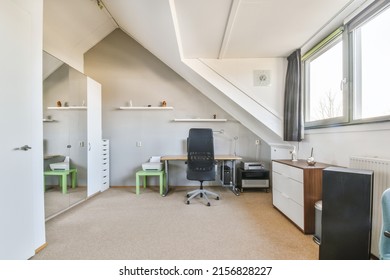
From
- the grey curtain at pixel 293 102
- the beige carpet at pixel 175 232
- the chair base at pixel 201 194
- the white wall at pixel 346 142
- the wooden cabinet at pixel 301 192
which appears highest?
the grey curtain at pixel 293 102

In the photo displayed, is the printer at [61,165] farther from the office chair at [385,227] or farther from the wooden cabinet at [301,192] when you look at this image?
the office chair at [385,227]

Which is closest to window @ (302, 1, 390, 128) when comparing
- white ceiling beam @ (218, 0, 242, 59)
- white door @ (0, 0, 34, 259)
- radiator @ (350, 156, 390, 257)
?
radiator @ (350, 156, 390, 257)

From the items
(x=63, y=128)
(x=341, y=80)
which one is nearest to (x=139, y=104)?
(x=63, y=128)

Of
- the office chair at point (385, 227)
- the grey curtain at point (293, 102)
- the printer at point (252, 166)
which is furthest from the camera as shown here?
the printer at point (252, 166)

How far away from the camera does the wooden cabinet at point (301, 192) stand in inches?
80.4

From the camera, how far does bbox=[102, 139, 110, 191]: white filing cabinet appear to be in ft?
12.4

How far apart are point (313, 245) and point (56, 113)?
3.56 meters

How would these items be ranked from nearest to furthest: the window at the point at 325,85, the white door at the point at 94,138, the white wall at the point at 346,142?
1. the white wall at the point at 346,142
2. the window at the point at 325,85
3. the white door at the point at 94,138

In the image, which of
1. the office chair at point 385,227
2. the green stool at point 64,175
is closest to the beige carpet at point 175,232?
the green stool at point 64,175

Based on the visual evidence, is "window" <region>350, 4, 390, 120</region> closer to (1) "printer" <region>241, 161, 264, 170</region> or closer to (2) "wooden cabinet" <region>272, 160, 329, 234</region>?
(2) "wooden cabinet" <region>272, 160, 329, 234</region>

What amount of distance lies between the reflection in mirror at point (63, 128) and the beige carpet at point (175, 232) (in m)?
0.29

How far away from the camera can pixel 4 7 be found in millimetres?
1462

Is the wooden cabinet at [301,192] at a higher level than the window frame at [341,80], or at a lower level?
lower

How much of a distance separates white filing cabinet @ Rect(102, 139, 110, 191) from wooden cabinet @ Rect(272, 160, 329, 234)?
3395mm
